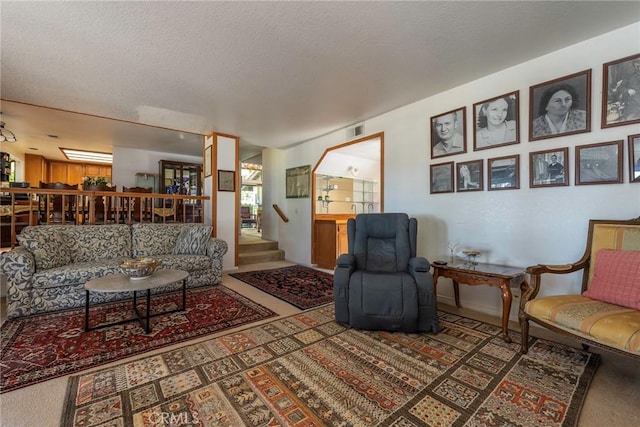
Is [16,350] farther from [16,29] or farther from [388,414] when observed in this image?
[388,414]

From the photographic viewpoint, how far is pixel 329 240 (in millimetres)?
5082

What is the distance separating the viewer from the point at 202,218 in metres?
5.25

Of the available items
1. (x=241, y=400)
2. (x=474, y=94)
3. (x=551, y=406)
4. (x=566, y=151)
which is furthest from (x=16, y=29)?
(x=566, y=151)

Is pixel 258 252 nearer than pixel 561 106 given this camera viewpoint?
No

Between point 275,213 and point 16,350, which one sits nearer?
point 16,350

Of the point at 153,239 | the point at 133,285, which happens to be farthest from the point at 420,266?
the point at 153,239

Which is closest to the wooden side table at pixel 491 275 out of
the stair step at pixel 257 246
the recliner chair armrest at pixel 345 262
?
the recliner chair armrest at pixel 345 262

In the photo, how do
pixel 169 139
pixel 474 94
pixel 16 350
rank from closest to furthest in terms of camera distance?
pixel 16 350 < pixel 474 94 < pixel 169 139

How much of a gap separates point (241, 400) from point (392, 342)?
4.03 feet

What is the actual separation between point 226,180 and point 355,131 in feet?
8.04

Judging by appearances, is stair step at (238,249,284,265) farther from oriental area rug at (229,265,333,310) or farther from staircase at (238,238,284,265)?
oriental area rug at (229,265,333,310)

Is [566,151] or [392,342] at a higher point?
[566,151]

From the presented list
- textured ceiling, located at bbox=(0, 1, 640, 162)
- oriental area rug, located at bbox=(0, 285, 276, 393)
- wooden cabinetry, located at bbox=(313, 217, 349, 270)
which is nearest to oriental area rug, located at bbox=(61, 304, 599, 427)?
oriental area rug, located at bbox=(0, 285, 276, 393)

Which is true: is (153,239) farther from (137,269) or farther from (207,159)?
(207,159)
